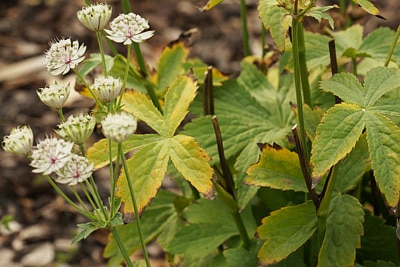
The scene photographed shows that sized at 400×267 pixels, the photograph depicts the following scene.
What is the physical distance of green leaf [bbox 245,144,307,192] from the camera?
3.83 ft

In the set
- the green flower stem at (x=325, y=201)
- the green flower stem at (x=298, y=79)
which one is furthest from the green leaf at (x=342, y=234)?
the green flower stem at (x=298, y=79)

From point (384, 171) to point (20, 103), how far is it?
2.03 meters

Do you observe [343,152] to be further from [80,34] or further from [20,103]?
[80,34]

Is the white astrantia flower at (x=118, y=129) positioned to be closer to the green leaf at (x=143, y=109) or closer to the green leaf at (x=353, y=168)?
the green leaf at (x=143, y=109)

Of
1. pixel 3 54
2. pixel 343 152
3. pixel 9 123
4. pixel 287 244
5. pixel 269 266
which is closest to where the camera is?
pixel 343 152

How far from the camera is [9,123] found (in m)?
2.65

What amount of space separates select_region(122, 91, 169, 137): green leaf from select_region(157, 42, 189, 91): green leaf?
271 mm

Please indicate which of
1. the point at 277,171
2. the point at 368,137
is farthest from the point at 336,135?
the point at 277,171

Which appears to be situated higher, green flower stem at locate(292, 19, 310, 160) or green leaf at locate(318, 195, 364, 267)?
green flower stem at locate(292, 19, 310, 160)

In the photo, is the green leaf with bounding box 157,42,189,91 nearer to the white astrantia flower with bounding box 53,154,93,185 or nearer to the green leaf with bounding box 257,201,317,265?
the green leaf with bounding box 257,201,317,265

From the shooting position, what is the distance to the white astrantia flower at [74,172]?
36.4 inches

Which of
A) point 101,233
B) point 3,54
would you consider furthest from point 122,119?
point 3,54

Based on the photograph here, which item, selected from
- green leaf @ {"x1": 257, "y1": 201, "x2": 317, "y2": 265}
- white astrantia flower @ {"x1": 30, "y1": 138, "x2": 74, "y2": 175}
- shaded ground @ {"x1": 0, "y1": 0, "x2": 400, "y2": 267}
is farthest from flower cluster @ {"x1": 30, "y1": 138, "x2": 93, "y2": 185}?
shaded ground @ {"x1": 0, "y1": 0, "x2": 400, "y2": 267}

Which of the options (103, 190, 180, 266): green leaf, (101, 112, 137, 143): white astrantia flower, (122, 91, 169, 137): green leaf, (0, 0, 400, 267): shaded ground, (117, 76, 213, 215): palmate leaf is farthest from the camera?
(0, 0, 400, 267): shaded ground
